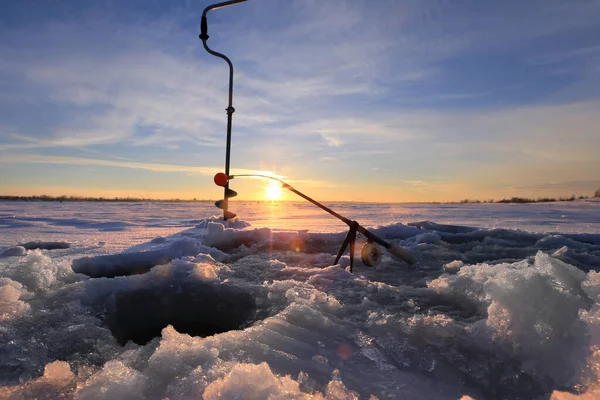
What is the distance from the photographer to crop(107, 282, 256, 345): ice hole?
346 cm

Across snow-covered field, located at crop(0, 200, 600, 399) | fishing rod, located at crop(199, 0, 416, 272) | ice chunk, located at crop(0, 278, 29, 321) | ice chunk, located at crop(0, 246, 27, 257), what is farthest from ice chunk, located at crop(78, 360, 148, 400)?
ice chunk, located at crop(0, 246, 27, 257)

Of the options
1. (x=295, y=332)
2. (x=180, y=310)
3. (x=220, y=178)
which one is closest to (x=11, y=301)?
(x=180, y=310)

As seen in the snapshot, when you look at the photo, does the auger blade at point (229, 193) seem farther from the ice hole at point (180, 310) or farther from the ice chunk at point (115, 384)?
the ice chunk at point (115, 384)

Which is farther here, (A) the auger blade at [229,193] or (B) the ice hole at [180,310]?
(A) the auger blade at [229,193]

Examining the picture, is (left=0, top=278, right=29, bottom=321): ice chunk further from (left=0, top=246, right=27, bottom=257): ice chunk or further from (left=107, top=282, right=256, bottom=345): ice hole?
(left=0, top=246, right=27, bottom=257): ice chunk

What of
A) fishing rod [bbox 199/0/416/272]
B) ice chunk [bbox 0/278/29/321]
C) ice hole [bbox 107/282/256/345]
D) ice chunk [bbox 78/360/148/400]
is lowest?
ice hole [bbox 107/282/256/345]

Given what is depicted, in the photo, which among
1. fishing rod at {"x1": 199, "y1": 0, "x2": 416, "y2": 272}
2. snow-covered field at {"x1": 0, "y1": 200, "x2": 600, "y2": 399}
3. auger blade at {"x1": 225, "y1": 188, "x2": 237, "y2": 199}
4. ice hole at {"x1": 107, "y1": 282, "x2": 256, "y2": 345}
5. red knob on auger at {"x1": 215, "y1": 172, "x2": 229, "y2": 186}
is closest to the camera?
snow-covered field at {"x1": 0, "y1": 200, "x2": 600, "y2": 399}

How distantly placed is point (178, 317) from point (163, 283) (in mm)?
664

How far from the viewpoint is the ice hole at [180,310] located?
3.46 meters

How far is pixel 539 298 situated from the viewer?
9.99ft

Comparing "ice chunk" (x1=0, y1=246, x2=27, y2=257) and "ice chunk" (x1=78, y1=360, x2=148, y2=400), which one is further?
"ice chunk" (x1=0, y1=246, x2=27, y2=257)

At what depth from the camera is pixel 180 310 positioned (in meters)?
3.92

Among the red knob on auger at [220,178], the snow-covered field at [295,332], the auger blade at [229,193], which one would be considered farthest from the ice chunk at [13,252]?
the auger blade at [229,193]

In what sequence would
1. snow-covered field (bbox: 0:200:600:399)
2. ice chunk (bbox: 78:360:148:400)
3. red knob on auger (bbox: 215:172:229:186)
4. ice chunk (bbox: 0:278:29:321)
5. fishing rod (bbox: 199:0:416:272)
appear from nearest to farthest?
ice chunk (bbox: 78:360:148:400)
snow-covered field (bbox: 0:200:600:399)
ice chunk (bbox: 0:278:29:321)
fishing rod (bbox: 199:0:416:272)
red knob on auger (bbox: 215:172:229:186)
